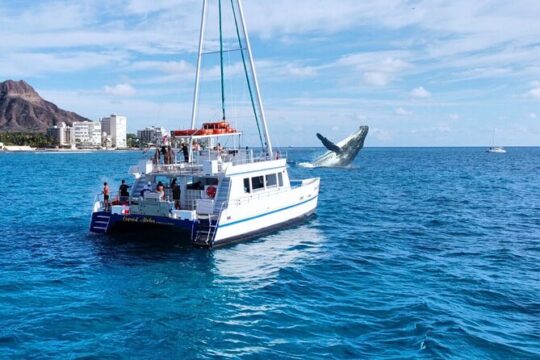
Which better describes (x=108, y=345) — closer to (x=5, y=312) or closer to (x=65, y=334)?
(x=65, y=334)

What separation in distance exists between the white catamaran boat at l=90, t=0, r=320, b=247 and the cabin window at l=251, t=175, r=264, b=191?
0.17ft

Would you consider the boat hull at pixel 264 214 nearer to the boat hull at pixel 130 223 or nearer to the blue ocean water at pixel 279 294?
the blue ocean water at pixel 279 294

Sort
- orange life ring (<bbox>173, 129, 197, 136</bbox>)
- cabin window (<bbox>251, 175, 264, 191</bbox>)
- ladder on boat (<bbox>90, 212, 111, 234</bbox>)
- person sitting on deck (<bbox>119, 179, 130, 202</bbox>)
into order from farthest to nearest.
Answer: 1. cabin window (<bbox>251, 175, 264, 191</bbox>)
2. orange life ring (<bbox>173, 129, 197, 136</bbox>)
3. person sitting on deck (<bbox>119, 179, 130, 202</bbox>)
4. ladder on boat (<bbox>90, 212, 111, 234</bbox>)

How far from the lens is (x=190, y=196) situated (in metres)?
25.2

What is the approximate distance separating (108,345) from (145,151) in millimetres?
15047

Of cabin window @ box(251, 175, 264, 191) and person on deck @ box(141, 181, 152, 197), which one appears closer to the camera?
person on deck @ box(141, 181, 152, 197)

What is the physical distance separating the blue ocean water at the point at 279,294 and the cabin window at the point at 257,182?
2.72m

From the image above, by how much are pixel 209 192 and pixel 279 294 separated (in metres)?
9.04

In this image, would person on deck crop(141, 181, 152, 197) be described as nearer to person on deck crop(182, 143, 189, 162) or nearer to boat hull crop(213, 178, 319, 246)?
person on deck crop(182, 143, 189, 162)

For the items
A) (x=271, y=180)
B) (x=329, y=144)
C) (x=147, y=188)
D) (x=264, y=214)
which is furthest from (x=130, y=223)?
(x=329, y=144)

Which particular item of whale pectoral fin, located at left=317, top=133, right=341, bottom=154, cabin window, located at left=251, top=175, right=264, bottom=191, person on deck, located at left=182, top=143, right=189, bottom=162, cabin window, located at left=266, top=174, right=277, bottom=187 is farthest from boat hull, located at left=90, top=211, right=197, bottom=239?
whale pectoral fin, located at left=317, top=133, right=341, bottom=154

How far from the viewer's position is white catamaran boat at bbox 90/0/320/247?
22062mm

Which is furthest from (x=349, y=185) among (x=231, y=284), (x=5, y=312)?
(x=5, y=312)

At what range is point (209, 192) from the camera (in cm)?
2384
